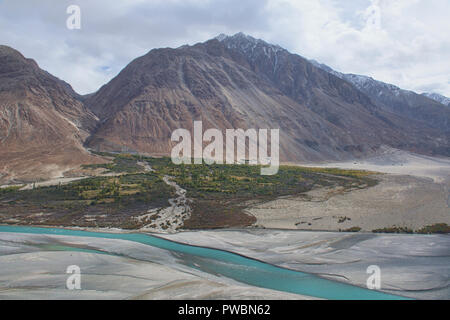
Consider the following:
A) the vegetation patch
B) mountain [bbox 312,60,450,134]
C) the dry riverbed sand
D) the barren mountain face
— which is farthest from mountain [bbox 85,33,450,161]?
the dry riverbed sand

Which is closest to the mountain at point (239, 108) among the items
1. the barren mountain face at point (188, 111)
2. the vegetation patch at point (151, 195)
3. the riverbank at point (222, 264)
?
the barren mountain face at point (188, 111)

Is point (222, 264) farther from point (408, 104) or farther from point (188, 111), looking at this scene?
point (408, 104)

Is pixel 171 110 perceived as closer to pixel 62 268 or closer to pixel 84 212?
pixel 84 212

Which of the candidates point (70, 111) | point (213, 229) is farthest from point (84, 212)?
point (70, 111)

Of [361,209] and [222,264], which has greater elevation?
[361,209]

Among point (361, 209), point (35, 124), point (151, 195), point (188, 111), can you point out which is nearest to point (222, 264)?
point (361, 209)
